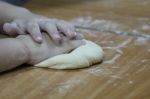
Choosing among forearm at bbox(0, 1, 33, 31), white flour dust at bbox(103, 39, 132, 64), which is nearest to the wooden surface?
white flour dust at bbox(103, 39, 132, 64)

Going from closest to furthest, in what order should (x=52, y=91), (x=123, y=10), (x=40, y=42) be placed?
(x=52, y=91) → (x=40, y=42) → (x=123, y=10)

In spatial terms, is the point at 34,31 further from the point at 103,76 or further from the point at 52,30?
the point at 103,76

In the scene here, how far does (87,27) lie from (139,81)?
41cm

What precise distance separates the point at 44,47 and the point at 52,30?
6 cm

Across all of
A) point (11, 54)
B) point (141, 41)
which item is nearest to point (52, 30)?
point (11, 54)

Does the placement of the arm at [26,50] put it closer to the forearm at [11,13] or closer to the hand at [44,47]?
the hand at [44,47]

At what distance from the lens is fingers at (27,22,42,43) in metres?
0.92

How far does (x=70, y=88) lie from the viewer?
0.81 m

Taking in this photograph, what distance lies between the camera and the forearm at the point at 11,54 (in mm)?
860

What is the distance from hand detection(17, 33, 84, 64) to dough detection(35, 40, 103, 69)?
0.06 feet

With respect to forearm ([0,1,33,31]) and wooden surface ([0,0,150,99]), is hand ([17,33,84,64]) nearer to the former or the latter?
wooden surface ([0,0,150,99])

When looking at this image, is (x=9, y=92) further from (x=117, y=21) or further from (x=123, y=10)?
(x=123, y=10)

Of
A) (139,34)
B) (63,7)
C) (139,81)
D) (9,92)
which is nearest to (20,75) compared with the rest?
(9,92)

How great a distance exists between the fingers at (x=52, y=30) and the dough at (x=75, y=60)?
5 centimetres
